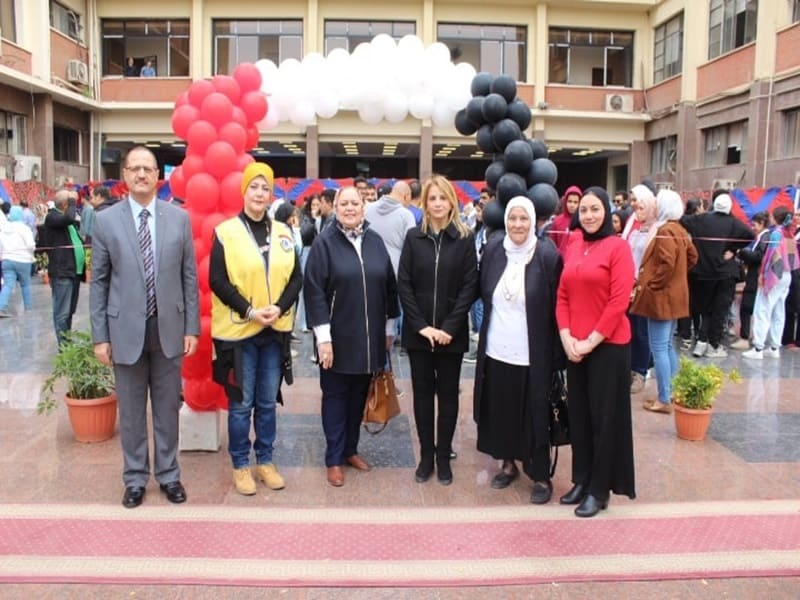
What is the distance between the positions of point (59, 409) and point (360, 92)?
3.94 meters

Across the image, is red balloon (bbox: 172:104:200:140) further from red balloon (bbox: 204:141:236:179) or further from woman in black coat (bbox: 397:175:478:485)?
woman in black coat (bbox: 397:175:478:485)

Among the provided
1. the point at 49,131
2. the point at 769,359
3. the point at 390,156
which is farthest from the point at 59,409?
the point at 390,156

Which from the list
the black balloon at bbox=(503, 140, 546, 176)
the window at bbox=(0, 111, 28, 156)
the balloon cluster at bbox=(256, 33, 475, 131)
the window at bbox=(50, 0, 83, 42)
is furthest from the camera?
the window at bbox=(50, 0, 83, 42)

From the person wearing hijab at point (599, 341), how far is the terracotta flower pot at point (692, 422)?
155 centimetres

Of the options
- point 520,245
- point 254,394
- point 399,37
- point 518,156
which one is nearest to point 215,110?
point 254,394

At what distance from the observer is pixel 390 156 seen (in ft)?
98.6

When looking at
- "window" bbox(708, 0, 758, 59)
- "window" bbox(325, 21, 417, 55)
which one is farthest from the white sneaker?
"window" bbox(325, 21, 417, 55)

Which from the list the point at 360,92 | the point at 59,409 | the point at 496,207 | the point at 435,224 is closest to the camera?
the point at 435,224

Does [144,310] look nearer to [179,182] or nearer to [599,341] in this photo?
[179,182]

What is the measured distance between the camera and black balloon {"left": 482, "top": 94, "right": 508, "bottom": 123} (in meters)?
6.23

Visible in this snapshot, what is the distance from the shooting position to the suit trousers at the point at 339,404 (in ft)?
14.6

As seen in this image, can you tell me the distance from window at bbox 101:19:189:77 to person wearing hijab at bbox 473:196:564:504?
921 inches

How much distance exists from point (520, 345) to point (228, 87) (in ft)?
8.88

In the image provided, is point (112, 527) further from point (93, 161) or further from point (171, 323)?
point (93, 161)
